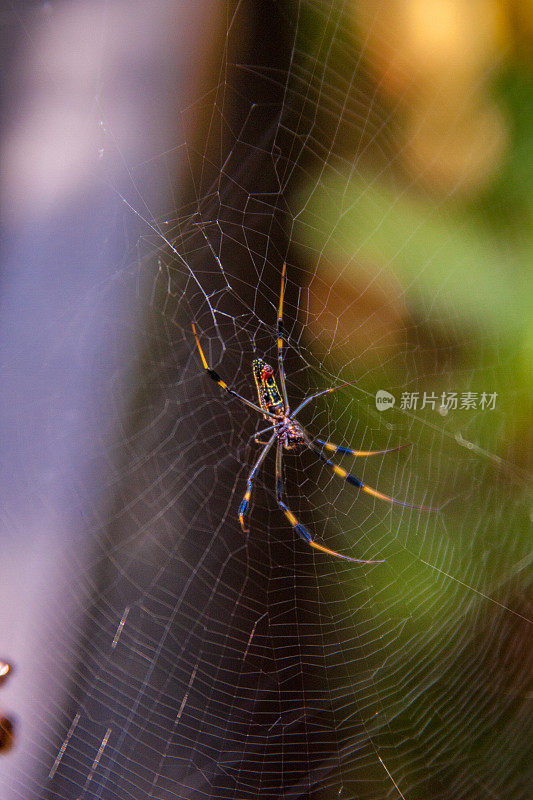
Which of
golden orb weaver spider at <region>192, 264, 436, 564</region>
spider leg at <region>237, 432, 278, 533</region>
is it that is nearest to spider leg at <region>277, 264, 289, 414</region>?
golden orb weaver spider at <region>192, 264, 436, 564</region>

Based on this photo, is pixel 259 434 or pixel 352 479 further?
pixel 259 434

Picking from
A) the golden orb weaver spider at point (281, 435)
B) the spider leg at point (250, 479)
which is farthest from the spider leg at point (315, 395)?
the spider leg at point (250, 479)

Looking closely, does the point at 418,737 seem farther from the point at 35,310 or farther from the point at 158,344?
the point at 35,310

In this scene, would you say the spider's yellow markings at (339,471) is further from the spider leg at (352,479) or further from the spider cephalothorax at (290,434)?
the spider cephalothorax at (290,434)

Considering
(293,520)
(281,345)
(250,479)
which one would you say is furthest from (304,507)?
(281,345)

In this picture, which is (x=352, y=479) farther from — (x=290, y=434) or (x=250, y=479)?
(x=250, y=479)

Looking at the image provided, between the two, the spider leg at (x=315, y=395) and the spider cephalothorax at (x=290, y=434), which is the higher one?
the spider leg at (x=315, y=395)

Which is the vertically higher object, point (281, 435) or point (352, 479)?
point (281, 435)

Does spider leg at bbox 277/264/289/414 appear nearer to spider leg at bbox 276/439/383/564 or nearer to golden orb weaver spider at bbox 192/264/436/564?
golden orb weaver spider at bbox 192/264/436/564
